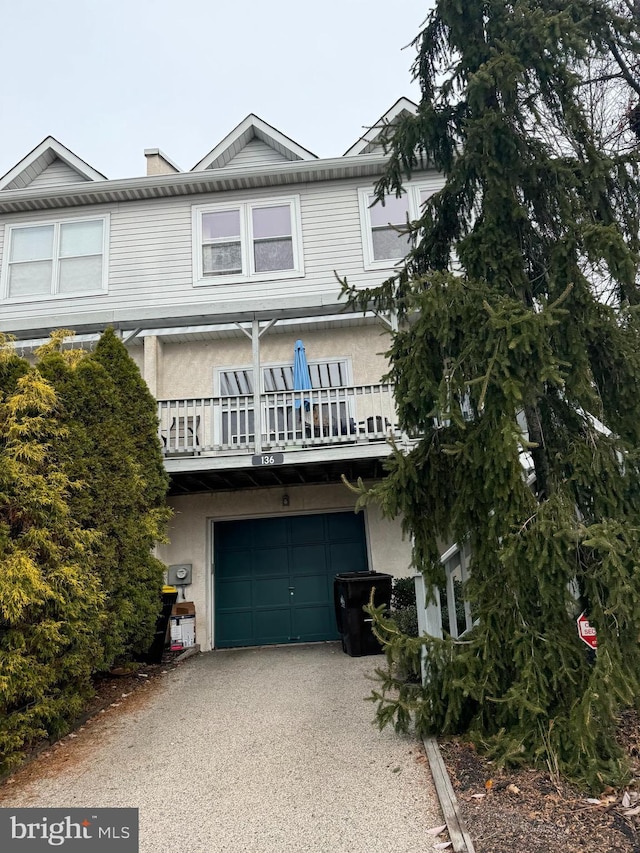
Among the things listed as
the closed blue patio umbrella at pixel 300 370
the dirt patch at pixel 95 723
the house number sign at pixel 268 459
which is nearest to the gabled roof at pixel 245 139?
the closed blue patio umbrella at pixel 300 370

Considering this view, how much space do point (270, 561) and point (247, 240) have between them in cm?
620

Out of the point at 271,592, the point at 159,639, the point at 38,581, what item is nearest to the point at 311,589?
the point at 271,592

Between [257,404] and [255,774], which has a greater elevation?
[257,404]

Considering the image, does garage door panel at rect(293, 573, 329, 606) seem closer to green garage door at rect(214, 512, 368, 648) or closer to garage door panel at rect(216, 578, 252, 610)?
green garage door at rect(214, 512, 368, 648)

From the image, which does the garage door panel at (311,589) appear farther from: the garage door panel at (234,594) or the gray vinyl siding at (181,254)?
the gray vinyl siding at (181,254)

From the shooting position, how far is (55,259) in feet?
38.5

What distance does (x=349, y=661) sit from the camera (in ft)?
27.7

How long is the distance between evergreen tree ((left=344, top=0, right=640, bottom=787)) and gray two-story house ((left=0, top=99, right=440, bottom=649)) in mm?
5475

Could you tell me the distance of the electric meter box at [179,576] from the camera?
34.7 ft

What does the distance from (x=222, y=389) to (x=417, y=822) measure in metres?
8.75

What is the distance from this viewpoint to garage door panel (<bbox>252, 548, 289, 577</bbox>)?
36.4ft

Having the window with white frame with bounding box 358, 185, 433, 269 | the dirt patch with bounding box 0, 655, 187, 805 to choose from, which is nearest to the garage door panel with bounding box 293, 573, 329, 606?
the dirt patch with bounding box 0, 655, 187, 805

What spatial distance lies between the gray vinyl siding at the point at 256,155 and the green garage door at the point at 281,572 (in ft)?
23.3

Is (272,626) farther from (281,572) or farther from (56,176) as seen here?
(56,176)
